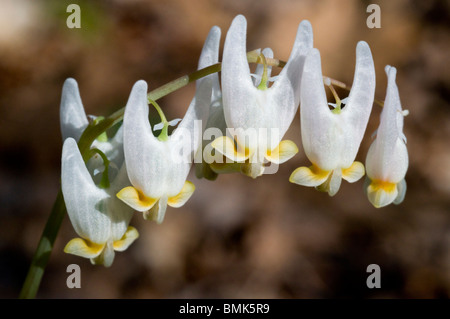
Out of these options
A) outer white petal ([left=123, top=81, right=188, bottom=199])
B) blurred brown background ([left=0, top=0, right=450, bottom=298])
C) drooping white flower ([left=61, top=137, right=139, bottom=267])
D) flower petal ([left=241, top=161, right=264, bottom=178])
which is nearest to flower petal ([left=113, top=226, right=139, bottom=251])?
drooping white flower ([left=61, top=137, right=139, bottom=267])

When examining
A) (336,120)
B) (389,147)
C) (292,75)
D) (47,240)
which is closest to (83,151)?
(47,240)

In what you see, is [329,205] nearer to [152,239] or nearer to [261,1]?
[152,239]

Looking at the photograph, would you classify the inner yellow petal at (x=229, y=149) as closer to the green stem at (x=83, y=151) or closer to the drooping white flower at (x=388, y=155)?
the green stem at (x=83, y=151)

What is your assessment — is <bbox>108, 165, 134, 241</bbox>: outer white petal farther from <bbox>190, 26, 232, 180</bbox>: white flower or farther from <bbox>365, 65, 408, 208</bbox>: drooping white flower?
<bbox>365, 65, 408, 208</bbox>: drooping white flower

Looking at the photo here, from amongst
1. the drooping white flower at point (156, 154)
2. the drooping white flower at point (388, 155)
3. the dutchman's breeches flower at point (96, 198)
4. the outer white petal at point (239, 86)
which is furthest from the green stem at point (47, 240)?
the drooping white flower at point (388, 155)

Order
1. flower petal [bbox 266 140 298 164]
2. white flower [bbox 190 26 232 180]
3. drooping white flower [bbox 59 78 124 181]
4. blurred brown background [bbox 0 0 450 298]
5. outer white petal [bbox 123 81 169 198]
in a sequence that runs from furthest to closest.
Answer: blurred brown background [bbox 0 0 450 298]
drooping white flower [bbox 59 78 124 181]
white flower [bbox 190 26 232 180]
flower petal [bbox 266 140 298 164]
outer white petal [bbox 123 81 169 198]

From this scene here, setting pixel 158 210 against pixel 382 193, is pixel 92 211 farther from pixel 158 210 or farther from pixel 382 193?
pixel 382 193
